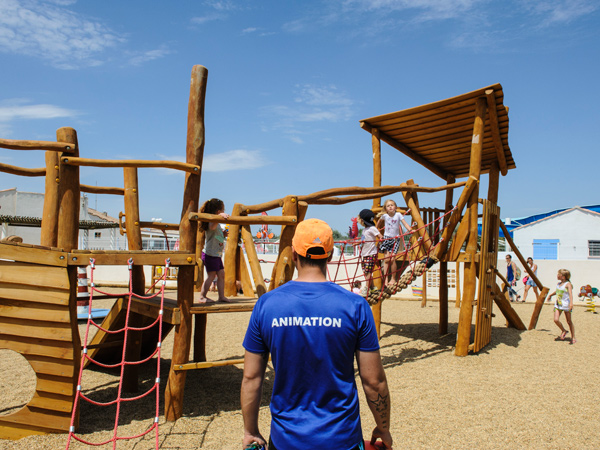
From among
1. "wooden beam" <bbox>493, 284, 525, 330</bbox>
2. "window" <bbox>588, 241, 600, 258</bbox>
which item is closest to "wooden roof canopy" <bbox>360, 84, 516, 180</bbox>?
"wooden beam" <bbox>493, 284, 525, 330</bbox>

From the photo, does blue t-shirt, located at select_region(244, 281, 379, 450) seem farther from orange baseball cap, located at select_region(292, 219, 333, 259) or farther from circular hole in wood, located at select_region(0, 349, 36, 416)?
circular hole in wood, located at select_region(0, 349, 36, 416)

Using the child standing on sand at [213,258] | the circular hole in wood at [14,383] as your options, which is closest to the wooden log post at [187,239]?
the child standing on sand at [213,258]

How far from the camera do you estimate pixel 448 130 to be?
27.7ft

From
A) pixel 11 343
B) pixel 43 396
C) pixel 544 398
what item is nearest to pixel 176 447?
pixel 43 396

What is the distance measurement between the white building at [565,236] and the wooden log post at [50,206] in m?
A: 31.5

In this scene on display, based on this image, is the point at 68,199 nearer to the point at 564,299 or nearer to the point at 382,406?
the point at 382,406

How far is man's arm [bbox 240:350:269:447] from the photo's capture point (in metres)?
2.13

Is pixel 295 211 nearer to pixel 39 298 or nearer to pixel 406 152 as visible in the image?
pixel 39 298

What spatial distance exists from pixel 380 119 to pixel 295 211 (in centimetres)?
386

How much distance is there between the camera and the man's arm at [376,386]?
6.85ft

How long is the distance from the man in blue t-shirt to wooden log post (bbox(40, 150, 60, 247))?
3836mm

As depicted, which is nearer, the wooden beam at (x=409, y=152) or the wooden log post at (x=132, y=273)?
the wooden log post at (x=132, y=273)

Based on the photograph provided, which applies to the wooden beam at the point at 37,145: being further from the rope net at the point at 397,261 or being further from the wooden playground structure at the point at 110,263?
the rope net at the point at 397,261

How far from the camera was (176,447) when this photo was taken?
13.4ft
